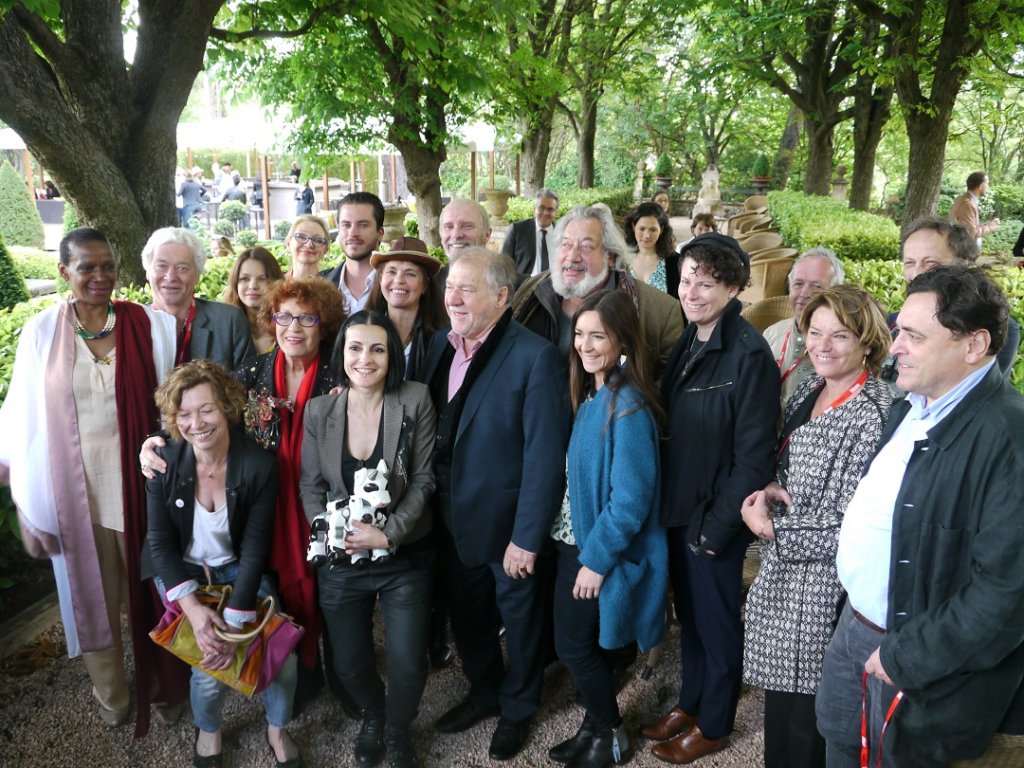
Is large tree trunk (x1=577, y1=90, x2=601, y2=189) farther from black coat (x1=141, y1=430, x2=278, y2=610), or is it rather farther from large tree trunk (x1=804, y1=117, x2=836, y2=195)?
black coat (x1=141, y1=430, x2=278, y2=610)

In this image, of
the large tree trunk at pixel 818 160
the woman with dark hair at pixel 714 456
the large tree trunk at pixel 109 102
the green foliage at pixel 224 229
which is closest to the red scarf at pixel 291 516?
the woman with dark hair at pixel 714 456

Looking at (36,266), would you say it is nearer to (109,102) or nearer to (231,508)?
(109,102)

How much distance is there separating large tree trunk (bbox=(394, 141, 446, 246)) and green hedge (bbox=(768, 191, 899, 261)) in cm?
470

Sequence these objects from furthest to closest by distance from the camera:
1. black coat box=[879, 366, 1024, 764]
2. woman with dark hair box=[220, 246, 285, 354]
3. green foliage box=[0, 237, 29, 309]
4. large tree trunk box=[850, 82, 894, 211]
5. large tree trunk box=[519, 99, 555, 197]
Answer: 1. large tree trunk box=[519, 99, 555, 197]
2. large tree trunk box=[850, 82, 894, 211]
3. green foliage box=[0, 237, 29, 309]
4. woman with dark hair box=[220, 246, 285, 354]
5. black coat box=[879, 366, 1024, 764]

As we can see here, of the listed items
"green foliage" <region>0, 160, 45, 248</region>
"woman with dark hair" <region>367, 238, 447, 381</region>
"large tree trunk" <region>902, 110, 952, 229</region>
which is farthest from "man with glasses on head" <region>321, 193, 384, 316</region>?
"green foliage" <region>0, 160, 45, 248</region>

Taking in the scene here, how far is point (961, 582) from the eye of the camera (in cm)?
193

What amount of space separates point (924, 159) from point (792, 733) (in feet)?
27.6

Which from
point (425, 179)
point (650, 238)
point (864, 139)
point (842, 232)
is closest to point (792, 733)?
point (650, 238)

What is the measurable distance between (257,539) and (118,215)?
10.7 feet

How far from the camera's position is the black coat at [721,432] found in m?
2.73

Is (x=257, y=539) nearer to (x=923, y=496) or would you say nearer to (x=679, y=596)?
(x=679, y=596)

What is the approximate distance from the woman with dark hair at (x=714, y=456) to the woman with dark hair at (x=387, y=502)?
1031 mm

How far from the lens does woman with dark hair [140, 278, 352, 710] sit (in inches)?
→ 123

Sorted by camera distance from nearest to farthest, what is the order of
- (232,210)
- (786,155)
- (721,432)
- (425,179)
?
(721,432) → (425,179) → (232,210) → (786,155)
